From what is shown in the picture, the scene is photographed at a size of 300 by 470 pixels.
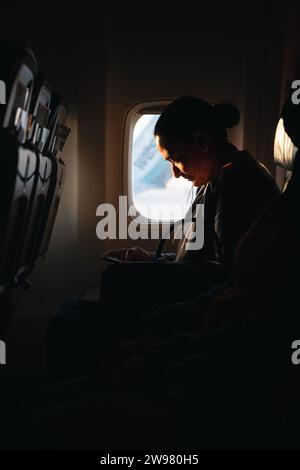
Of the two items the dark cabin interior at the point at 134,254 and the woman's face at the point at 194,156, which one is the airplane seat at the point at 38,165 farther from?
the woman's face at the point at 194,156

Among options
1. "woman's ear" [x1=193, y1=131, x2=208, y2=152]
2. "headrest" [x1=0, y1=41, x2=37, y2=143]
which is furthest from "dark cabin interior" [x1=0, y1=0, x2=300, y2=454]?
"woman's ear" [x1=193, y1=131, x2=208, y2=152]

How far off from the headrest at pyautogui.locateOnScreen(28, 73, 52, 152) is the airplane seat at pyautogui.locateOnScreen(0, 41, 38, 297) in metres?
0.19

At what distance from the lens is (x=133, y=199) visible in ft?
12.2

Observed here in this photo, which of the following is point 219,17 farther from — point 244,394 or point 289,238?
point 244,394

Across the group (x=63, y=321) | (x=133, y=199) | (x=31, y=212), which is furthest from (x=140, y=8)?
(x=63, y=321)

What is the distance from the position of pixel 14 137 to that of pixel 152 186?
2.18 meters

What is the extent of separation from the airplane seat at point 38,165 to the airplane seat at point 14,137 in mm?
166

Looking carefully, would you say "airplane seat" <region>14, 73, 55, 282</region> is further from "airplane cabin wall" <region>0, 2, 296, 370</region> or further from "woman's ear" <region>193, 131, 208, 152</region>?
"airplane cabin wall" <region>0, 2, 296, 370</region>

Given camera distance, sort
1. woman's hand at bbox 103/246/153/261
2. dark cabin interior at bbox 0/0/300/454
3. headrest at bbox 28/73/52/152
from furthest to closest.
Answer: woman's hand at bbox 103/246/153/261
headrest at bbox 28/73/52/152
dark cabin interior at bbox 0/0/300/454

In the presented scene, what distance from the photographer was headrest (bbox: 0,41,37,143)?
5.21 feet

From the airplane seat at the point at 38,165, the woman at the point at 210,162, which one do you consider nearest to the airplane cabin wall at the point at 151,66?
the airplane seat at the point at 38,165

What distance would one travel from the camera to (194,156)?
2.07 meters

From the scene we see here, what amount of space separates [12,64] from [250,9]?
248cm

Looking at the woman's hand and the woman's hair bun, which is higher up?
the woman's hair bun
